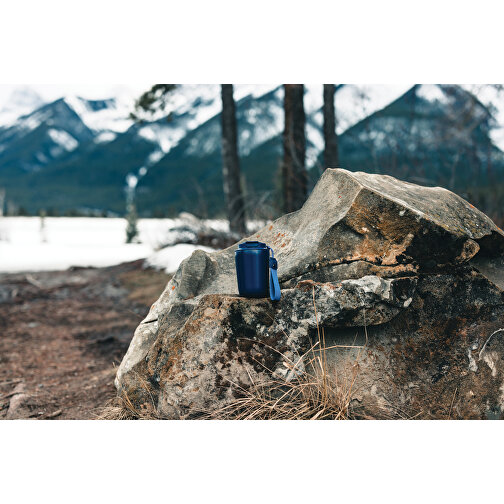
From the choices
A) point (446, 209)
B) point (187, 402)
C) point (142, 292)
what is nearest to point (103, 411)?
point (187, 402)

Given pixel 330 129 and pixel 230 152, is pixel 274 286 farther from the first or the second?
pixel 230 152

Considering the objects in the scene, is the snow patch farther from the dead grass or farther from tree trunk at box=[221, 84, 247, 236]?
the dead grass

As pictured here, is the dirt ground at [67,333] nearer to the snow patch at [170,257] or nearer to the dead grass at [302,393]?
the snow patch at [170,257]


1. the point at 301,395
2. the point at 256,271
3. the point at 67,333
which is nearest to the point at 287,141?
the point at 67,333

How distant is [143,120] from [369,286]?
974 cm

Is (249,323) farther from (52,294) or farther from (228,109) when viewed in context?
(228,109)

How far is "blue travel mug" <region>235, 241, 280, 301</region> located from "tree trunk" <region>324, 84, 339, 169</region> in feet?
20.4

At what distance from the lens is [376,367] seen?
9.61 feet

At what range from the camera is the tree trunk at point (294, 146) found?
25.7 ft

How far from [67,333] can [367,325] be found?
195 inches

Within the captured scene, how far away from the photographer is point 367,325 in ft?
9.46

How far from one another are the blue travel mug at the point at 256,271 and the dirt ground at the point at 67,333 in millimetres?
1655

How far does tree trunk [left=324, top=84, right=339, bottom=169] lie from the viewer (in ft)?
29.1

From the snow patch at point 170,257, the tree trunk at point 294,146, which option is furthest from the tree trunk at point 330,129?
the snow patch at point 170,257
